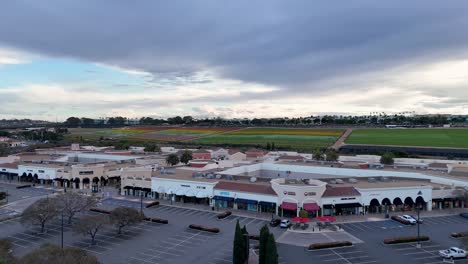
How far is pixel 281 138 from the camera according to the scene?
429 ft

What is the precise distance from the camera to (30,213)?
35.2m

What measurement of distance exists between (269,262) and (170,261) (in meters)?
8.11

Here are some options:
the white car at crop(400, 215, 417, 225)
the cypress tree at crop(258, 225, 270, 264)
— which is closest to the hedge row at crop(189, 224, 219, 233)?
the cypress tree at crop(258, 225, 270, 264)

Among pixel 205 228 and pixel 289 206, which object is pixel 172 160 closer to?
pixel 289 206

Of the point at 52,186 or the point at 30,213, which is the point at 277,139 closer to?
the point at 52,186

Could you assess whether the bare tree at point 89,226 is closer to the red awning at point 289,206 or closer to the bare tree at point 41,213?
the bare tree at point 41,213

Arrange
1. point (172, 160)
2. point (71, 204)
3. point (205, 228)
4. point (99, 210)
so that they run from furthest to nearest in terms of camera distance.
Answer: point (172, 160)
point (99, 210)
point (71, 204)
point (205, 228)

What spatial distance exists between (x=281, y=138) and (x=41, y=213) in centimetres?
10149

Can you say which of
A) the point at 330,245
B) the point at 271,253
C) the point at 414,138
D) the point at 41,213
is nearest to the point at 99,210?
the point at 41,213

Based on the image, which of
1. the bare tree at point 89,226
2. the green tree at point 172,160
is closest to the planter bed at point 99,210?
the bare tree at point 89,226

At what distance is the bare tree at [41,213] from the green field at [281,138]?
256 feet

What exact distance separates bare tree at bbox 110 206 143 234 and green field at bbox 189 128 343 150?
76078 mm

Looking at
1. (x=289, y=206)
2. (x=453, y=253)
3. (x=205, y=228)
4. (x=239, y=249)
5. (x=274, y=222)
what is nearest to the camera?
(x=239, y=249)

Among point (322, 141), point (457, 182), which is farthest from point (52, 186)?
point (322, 141)
